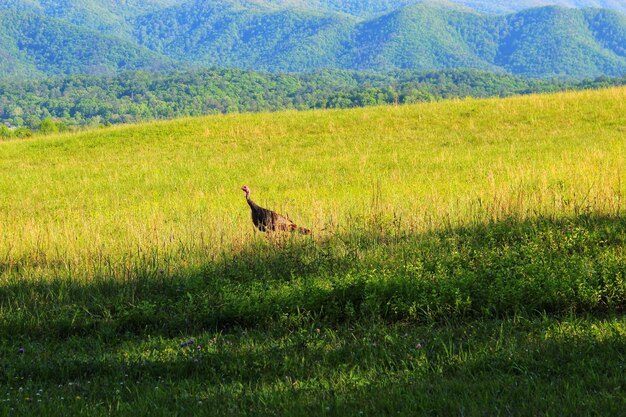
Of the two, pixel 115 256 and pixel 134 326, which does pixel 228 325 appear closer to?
pixel 134 326

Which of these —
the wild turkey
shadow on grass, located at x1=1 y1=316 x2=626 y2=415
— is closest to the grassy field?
shadow on grass, located at x1=1 y1=316 x2=626 y2=415

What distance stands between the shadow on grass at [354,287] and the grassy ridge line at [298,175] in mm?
710

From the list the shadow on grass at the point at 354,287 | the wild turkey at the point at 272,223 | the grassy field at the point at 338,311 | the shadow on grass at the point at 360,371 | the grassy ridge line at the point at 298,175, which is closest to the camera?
the shadow on grass at the point at 360,371

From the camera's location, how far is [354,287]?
7.94 meters

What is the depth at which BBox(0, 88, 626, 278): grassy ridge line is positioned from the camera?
35.3 ft

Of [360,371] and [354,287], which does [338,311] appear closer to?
[354,287]

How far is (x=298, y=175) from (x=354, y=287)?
13536 millimetres

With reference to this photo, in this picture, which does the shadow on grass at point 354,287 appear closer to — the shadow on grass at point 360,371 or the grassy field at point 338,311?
the grassy field at point 338,311

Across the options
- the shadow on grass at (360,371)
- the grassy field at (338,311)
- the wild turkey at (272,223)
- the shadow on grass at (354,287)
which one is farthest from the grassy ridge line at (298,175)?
the shadow on grass at (360,371)

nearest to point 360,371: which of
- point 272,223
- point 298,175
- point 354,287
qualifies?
point 354,287

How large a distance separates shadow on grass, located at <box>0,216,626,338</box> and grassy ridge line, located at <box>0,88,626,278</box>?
28.0 inches

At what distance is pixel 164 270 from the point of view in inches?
361

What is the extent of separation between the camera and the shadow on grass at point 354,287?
24.7ft

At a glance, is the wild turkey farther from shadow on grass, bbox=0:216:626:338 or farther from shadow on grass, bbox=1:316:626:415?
shadow on grass, bbox=1:316:626:415
